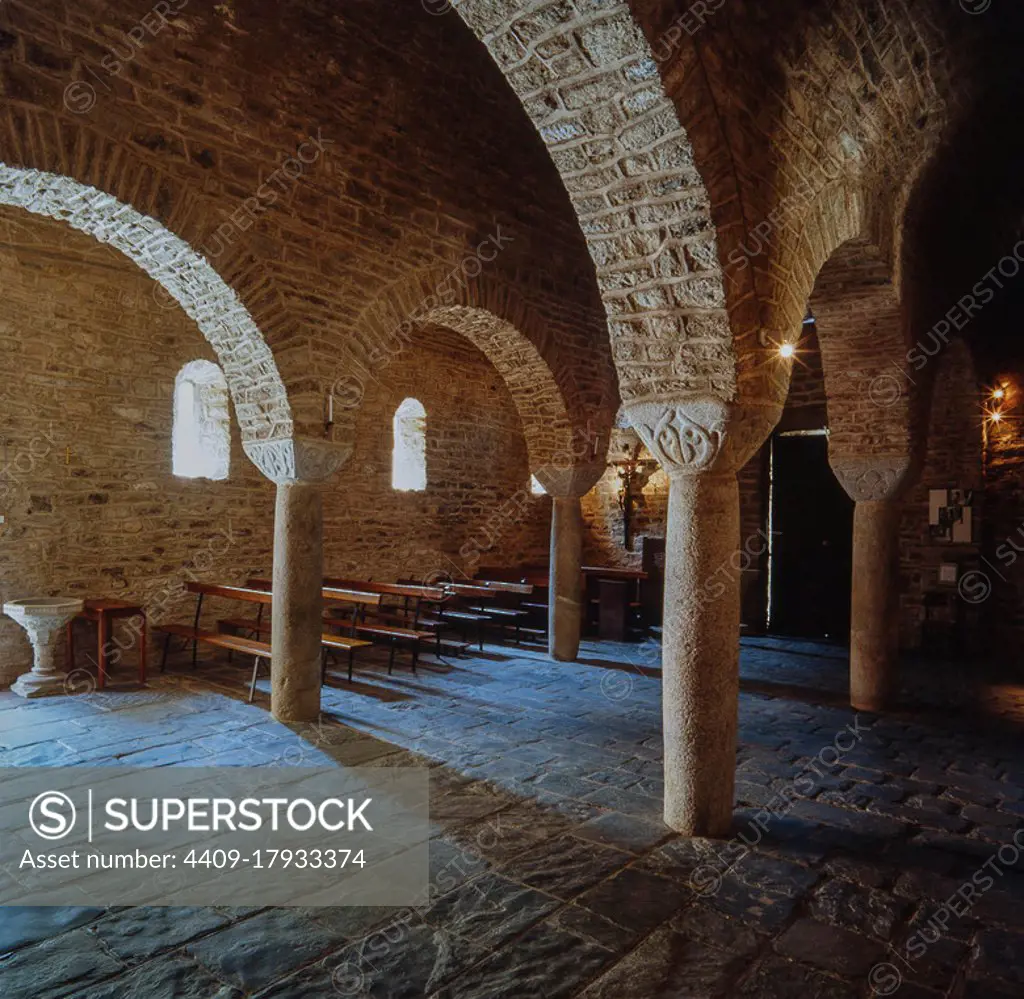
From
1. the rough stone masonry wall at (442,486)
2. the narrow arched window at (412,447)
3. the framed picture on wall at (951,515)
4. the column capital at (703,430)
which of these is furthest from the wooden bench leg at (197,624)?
the framed picture on wall at (951,515)

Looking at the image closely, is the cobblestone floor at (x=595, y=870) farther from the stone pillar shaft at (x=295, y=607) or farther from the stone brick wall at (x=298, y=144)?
the stone brick wall at (x=298, y=144)

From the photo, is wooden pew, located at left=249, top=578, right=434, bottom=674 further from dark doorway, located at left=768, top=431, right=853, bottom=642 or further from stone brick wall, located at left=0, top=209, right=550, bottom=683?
dark doorway, located at left=768, top=431, right=853, bottom=642

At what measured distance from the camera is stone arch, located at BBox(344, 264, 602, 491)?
6.09 m

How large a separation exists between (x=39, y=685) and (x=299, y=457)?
3.25 m

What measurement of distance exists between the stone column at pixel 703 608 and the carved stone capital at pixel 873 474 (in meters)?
3.07

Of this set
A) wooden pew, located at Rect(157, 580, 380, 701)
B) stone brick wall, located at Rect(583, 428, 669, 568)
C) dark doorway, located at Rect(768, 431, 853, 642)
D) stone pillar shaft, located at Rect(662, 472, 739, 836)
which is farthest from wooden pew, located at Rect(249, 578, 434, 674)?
dark doorway, located at Rect(768, 431, 853, 642)

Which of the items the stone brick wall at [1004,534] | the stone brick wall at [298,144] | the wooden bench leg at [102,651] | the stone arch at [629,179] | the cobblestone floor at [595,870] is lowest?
the cobblestone floor at [595,870]

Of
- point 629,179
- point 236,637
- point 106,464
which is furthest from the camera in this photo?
point 106,464

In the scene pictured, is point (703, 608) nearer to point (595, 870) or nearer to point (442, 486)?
point (595, 870)

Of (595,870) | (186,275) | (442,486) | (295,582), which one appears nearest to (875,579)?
(595,870)

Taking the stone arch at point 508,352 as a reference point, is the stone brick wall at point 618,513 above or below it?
below

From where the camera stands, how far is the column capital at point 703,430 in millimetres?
3795

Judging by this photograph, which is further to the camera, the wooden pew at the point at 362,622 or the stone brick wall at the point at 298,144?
the wooden pew at the point at 362,622

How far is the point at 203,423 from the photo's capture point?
8625 millimetres
